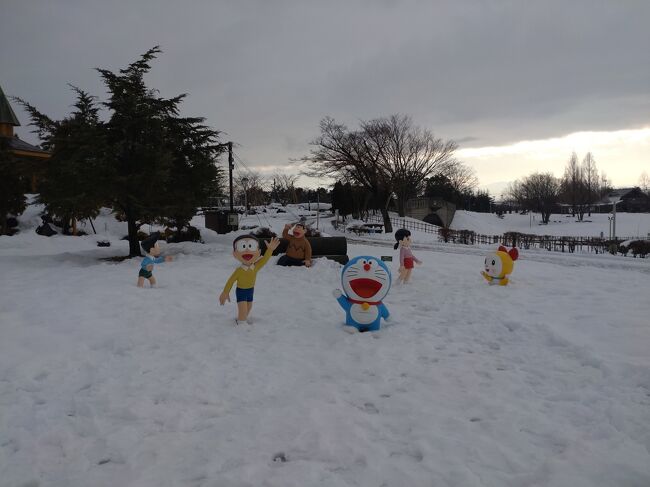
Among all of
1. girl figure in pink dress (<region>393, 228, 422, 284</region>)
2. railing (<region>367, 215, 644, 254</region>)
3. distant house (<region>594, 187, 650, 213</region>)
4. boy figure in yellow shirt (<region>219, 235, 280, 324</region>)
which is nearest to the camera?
boy figure in yellow shirt (<region>219, 235, 280, 324</region>)

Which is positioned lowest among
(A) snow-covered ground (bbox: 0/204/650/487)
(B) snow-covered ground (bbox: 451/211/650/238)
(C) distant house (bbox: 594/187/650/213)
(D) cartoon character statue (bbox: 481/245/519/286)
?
(A) snow-covered ground (bbox: 0/204/650/487)

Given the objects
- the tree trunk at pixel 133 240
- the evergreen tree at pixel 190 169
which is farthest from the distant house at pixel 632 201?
the tree trunk at pixel 133 240

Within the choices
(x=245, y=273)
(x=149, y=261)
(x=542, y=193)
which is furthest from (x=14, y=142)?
(x=542, y=193)

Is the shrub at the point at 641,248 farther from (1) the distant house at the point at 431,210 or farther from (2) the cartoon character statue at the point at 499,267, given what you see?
(1) the distant house at the point at 431,210

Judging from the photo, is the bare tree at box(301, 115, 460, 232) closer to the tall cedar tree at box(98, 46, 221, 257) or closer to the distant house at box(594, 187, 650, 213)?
the tall cedar tree at box(98, 46, 221, 257)

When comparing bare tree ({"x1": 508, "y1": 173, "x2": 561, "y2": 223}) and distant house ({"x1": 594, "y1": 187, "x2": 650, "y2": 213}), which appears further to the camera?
distant house ({"x1": 594, "y1": 187, "x2": 650, "y2": 213})

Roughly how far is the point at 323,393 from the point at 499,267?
691 centimetres

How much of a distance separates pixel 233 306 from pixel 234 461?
17.0 ft

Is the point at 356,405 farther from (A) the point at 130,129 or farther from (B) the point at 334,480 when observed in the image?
(A) the point at 130,129

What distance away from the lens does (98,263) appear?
1455cm

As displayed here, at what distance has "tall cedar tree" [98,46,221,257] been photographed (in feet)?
48.2

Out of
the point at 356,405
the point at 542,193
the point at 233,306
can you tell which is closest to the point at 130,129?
the point at 233,306

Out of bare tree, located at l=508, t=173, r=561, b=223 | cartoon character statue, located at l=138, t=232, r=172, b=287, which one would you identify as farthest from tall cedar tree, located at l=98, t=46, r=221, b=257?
bare tree, located at l=508, t=173, r=561, b=223

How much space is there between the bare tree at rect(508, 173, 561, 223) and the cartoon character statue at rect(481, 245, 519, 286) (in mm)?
58583
